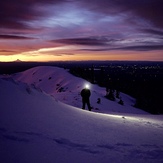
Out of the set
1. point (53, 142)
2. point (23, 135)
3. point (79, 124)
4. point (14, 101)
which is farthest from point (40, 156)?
point (14, 101)

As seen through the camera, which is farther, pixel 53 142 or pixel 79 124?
pixel 79 124

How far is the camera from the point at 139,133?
21.3 feet

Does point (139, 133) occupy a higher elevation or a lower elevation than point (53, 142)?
lower

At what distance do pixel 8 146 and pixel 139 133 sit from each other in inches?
178

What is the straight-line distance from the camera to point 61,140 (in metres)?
4.80

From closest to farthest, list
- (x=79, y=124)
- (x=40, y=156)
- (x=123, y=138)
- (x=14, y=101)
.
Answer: (x=40, y=156) < (x=123, y=138) < (x=79, y=124) < (x=14, y=101)

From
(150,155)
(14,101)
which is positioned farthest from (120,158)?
(14,101)

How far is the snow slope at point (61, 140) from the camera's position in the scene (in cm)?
407

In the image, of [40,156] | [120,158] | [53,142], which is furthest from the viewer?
[53,142]

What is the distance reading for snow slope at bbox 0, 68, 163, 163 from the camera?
407cm

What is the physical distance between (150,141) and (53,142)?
10.3 feet

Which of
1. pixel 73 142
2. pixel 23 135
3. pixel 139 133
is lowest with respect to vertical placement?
pixel 139 133

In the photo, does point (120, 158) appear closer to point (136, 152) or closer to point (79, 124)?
point (136, 152)

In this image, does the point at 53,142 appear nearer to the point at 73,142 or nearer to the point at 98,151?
the point at 73,142
